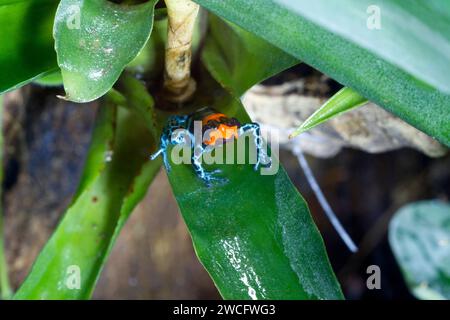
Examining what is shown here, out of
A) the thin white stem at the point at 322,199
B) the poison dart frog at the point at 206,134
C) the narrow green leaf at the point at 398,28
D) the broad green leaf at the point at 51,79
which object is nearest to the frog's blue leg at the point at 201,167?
the poison dart frog at the point at 206,134

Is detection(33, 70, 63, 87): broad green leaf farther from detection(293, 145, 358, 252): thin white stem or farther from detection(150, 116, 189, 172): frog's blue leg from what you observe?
detection(293, 145, 358, 252): thin white stem

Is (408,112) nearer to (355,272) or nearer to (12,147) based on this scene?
(12,147)

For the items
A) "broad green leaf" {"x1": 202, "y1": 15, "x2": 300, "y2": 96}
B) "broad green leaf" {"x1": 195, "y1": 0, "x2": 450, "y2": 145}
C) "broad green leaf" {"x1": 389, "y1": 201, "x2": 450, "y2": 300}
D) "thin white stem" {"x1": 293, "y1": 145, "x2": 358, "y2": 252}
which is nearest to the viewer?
"broad green leaf" {"x1": 195, "y1": 0, "x2": 450, "y2": 145}

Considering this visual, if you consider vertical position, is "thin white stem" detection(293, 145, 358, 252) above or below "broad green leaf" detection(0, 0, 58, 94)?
below

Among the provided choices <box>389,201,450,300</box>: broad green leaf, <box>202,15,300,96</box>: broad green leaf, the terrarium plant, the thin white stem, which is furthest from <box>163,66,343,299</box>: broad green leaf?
the thin white stem

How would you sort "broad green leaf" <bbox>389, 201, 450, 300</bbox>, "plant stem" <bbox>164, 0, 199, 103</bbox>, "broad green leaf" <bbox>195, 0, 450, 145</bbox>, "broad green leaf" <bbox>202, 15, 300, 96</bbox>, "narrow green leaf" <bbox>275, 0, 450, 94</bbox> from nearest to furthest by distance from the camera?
"narrow green leaf" <bbox>275, 0, 450, 94</bbox>, "broad green leaf" <bbox>195, 0, 450, 145</bbox>, "plant stem" <bbox>164, 0, 199, 103</bbox>, "broad green leaf" <bbox>202, 15, 300, 96</bbox>, "broad green leaf" <bbox>389, 201, 450, 300</bbox>

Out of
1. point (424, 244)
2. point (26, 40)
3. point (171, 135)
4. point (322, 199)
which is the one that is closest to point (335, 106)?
point (171, 135)

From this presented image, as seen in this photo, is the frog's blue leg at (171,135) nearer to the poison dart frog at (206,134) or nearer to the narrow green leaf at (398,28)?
the poison dart frog at (206,134)
